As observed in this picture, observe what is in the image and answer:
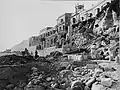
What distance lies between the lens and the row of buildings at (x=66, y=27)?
25253 mm

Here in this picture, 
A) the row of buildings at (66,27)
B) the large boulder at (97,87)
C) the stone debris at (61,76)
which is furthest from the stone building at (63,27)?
the large boulder at (97,87)

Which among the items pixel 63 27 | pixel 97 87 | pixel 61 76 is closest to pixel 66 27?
pixel 63 27

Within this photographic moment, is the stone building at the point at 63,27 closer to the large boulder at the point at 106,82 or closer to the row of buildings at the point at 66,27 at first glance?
the row of buildings at the point at 66,27

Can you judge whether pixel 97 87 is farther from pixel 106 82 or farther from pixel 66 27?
pixel 66 27

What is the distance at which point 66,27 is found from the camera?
2988cm

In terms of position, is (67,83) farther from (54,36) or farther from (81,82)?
(54,36)

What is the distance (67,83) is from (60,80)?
556 mm

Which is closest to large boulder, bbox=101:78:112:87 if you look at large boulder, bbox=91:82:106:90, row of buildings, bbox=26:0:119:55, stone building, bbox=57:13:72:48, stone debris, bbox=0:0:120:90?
stone debris, bbox=0:0:120:90

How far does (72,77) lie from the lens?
847 centimetres

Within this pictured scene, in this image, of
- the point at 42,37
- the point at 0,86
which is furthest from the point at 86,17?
the point at 0,86

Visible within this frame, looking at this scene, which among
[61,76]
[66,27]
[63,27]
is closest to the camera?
[61,76]

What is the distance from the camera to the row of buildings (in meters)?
25.3

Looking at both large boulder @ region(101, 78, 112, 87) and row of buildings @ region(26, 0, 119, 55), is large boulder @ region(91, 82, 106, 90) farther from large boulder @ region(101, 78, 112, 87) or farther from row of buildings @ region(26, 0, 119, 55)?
row of buildings @ region(26, 0, 119, 55)

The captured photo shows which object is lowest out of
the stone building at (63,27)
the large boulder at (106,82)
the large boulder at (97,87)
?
the large boulder at (97,87)
